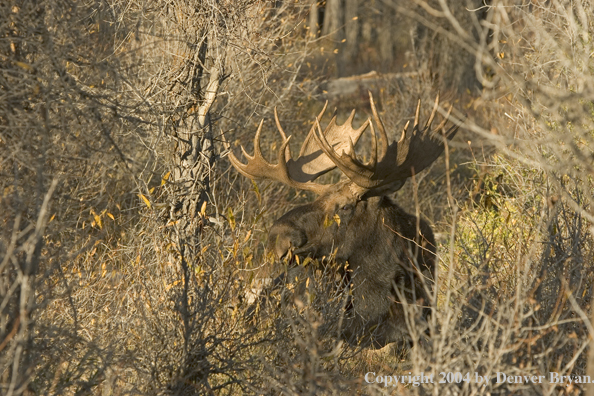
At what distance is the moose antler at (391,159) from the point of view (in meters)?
5.51

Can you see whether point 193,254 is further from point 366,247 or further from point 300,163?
point 300,163

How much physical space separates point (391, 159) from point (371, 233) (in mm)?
595

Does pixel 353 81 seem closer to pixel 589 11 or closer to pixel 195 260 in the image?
pixel 589 11

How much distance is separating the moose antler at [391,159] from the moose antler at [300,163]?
9.5 inches

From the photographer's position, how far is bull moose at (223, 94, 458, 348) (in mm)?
5414

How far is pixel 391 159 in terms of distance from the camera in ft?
18.7

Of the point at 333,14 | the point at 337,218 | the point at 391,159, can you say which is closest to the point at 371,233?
the point at 337,218

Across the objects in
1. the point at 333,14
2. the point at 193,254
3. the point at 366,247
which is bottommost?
the point at 366,247

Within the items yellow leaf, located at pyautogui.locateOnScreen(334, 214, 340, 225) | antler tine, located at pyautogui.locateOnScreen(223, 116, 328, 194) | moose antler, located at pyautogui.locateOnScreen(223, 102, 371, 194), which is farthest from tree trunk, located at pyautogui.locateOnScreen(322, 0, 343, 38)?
yellow leaf, located at pyautogui.locateOnScreen(334, 214, 340, 225)

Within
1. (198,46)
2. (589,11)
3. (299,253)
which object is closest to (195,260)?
(299,253)

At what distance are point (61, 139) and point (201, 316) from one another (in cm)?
126

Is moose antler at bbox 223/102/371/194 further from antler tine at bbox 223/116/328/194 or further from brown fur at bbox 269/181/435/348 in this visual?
brown fur at bbox 269/181/435/348

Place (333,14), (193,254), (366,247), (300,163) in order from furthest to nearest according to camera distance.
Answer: (333,14) < (300,163) < (366,247) < (193,254)

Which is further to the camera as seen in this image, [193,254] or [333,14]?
[333,14]
